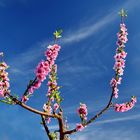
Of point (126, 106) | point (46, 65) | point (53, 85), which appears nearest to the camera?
point (46, 65)

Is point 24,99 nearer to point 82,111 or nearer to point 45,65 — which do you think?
point 45,65

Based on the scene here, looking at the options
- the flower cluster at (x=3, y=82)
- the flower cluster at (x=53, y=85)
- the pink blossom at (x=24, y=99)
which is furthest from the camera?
the flower cluster at (x=53, y=85)

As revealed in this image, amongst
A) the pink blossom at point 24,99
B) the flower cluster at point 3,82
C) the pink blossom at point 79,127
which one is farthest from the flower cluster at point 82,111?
the flower cluster at point 3,82

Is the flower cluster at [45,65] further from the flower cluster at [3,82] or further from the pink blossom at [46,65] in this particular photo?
the flower cluster at [3,82]

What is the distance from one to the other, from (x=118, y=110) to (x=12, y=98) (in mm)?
7834

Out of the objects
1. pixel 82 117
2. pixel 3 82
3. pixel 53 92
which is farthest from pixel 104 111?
pixel 3 82

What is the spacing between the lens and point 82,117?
85.2 ft

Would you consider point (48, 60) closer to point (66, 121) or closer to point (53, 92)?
point (53, 92)

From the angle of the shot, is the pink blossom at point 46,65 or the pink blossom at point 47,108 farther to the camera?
the pink blossom at point 47,108

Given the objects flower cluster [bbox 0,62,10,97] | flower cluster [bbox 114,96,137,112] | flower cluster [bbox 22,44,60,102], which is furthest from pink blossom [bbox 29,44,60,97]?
flower cluster [bbox 114,96,137,112]

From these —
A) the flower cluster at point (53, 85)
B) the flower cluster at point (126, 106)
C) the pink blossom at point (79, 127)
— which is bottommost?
the pink blossom at point (79, 127)

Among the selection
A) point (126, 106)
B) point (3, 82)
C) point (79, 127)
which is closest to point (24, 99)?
point (3, 82)

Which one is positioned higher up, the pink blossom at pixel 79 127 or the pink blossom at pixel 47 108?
the pink blossom at pixel 47 108

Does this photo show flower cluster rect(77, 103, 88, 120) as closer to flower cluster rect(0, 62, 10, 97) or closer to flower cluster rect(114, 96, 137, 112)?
flower cluster rect(114, 96, 137, 112)
